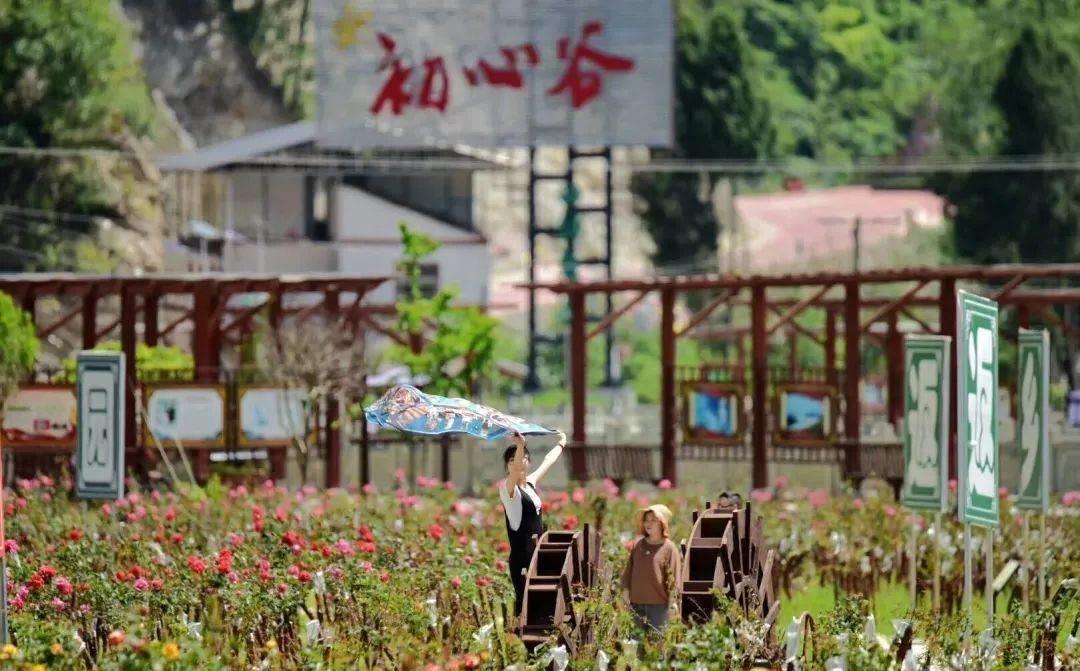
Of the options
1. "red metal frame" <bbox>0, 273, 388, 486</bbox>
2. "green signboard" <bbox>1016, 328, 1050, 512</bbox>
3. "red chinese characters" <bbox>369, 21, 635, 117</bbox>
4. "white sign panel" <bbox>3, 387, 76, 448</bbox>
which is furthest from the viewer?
"red chinese characters" <bbox>369, 21, 635, 117</bbox>

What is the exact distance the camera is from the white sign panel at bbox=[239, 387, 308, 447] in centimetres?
3856

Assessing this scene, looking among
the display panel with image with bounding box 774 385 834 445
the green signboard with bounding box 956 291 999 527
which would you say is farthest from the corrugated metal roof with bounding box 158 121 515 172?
the green signboard with bounding box 956 291 999 527

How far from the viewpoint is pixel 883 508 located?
2936cm

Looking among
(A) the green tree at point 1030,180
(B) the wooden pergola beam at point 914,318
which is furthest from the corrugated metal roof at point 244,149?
(B) the wooden pergola beam at point 914,318

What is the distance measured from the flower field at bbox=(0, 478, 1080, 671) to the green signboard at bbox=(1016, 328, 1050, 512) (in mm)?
712

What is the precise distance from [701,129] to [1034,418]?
6951cm

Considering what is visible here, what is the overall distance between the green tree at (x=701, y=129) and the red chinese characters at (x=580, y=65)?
25388mm

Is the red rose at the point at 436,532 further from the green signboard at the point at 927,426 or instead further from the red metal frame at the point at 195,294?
the red metal frame at the point at 195,294

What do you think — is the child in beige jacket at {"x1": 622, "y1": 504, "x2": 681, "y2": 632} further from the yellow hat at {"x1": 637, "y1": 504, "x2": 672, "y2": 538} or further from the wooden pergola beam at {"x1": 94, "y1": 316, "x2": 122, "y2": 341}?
the wooden pergola beam at {"x1": 94, "y1": 316, "x2": 122, "y2": 341}

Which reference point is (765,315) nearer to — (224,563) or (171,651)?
(224,563)

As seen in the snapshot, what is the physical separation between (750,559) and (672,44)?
4427 cm

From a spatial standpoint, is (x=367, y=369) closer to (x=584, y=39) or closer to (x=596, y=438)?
(x=596, y=438)

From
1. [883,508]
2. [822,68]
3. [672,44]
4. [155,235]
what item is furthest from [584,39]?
[822,68]

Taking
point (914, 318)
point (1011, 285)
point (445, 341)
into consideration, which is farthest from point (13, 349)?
point (914, 318)
